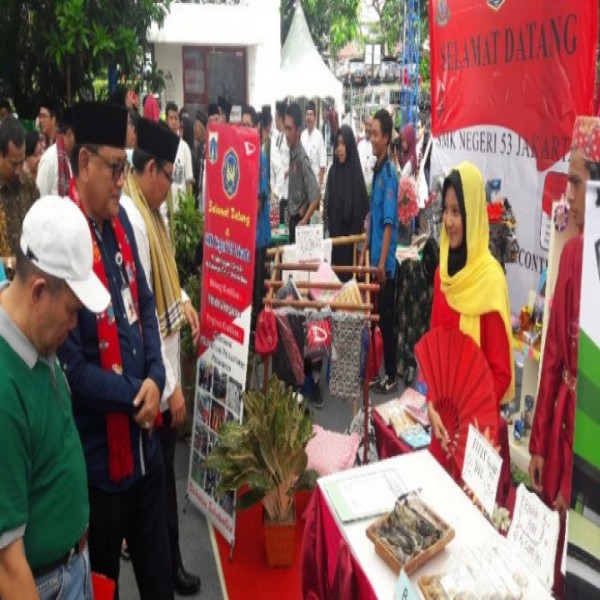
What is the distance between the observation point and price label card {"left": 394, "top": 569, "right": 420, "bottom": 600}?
145cm

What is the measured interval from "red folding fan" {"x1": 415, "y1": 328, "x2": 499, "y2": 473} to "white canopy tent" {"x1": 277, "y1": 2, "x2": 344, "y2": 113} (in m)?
12.5

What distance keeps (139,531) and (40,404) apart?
940 mm

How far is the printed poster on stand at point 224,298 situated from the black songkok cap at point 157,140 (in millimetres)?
445

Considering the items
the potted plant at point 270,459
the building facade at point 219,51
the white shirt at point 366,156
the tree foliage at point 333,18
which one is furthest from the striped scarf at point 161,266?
the tree foliage at point 333,18

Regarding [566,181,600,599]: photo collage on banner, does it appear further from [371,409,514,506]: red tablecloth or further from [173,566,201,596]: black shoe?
[173,566,201,596]: black shoe

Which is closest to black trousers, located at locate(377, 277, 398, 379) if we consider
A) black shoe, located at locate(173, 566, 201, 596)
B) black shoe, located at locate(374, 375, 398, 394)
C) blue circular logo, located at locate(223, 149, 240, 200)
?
black shoe, located at locate(374, 375, 398, 394)

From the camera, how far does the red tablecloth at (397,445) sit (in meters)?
2.43

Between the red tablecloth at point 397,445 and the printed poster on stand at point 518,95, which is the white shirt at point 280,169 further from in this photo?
the red tablecloth at point 397,445

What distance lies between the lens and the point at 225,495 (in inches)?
118

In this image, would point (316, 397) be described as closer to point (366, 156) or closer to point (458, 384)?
point (458, 384)

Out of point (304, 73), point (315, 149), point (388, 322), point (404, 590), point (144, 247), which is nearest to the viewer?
point (404, 590)

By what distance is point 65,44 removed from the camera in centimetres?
793

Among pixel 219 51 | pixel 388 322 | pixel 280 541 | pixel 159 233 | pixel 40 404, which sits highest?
pixel 219 51

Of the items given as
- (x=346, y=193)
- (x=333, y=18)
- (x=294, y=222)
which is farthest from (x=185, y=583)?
(x=333, y=18)
